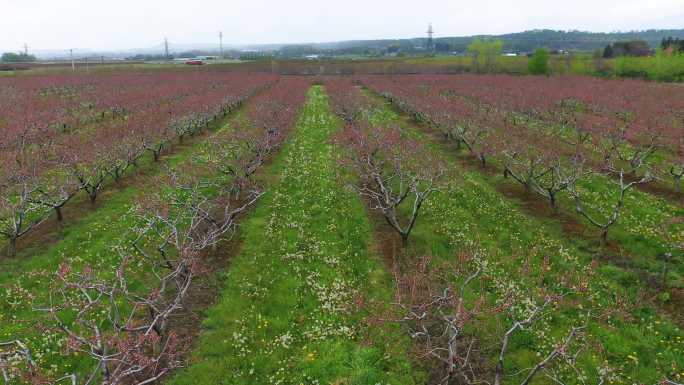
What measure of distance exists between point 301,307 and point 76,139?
27.5 meters

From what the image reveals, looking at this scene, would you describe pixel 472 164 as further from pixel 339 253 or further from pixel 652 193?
pixel 339 253

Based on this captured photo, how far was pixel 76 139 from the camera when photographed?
32.6 m

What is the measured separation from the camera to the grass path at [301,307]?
39.0 ft

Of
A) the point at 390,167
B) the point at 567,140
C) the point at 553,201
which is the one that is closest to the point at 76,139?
the point at 390,167

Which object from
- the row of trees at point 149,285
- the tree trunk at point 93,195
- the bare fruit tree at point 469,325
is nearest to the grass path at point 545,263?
the bare fruit tree at point 469,325

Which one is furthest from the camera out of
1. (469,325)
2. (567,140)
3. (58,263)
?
(567,140)

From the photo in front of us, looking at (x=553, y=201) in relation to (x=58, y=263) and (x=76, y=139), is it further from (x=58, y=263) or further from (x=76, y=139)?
(x=76, y=139)

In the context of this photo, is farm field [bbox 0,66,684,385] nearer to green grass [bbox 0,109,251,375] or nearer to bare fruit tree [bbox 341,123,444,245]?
green grass [bbox 0,109,251,375]

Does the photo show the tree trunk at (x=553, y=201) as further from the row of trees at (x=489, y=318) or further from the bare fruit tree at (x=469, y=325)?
the bare fruit tree at (x=469, y=325)

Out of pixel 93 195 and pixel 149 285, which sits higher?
pixel 93 195

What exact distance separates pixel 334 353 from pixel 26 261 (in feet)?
45.6

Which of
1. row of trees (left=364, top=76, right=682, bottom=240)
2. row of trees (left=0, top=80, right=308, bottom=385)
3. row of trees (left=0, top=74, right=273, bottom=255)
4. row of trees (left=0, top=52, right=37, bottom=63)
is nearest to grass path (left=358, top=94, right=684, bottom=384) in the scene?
row of trees (left=364, top=76, right=682, bottom=240)

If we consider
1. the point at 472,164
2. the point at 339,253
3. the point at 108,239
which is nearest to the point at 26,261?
the point at 108,239

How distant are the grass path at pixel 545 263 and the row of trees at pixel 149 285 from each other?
945 centimetres
